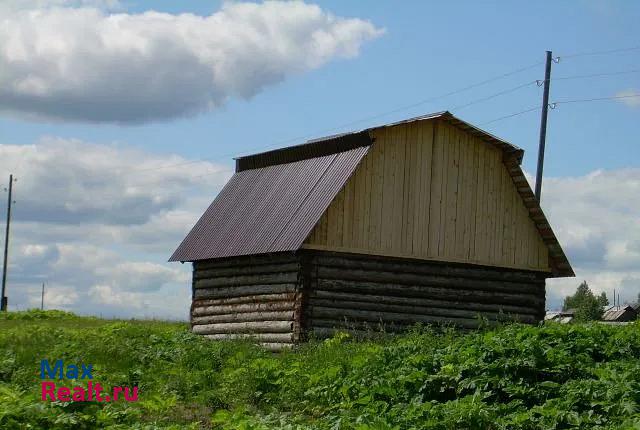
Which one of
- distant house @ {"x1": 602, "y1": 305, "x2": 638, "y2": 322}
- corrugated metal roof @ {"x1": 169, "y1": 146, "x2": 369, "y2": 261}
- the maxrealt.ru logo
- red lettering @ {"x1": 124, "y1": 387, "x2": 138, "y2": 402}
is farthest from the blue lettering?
distant house @ {"x1": 602, "y1": 305, "x2": 638, "y2": 322}

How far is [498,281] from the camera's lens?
85.8 ft

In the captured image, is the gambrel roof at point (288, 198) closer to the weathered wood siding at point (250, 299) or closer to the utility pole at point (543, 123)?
the weathered wood siding at point (250, 299)

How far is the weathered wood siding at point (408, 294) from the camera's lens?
2350 cm

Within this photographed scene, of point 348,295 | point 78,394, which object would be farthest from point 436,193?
point 78,394

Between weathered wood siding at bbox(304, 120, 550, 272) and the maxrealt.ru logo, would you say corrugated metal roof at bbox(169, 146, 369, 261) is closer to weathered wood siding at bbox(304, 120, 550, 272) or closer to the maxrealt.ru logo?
weathered wood siding at bbox(304, 120, 550, 272)

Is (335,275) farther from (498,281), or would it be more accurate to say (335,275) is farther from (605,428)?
(605,428)

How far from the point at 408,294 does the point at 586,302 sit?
51048 millimetres

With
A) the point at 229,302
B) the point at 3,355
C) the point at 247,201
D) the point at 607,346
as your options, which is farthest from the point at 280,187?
the point at 607,346

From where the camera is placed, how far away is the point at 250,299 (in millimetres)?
25375

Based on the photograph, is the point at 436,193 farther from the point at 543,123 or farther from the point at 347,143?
the point at 543,123

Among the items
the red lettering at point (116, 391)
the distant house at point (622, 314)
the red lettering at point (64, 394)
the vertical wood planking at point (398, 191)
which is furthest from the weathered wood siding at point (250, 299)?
the distant house at point (622, 314)

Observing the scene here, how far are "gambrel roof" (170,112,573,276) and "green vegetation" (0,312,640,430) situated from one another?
5.48 metres

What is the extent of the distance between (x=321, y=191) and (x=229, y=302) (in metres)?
4.35

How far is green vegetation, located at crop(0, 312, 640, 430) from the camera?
1210cm
